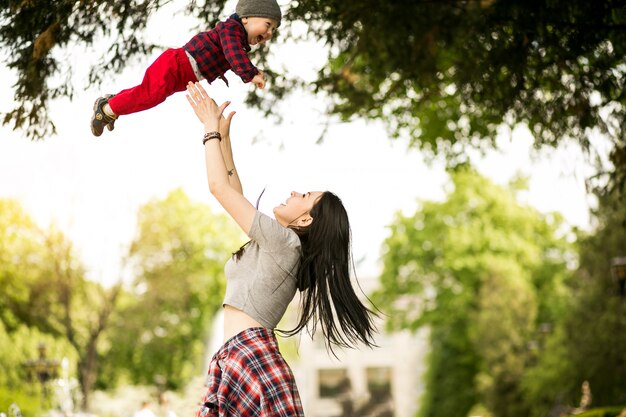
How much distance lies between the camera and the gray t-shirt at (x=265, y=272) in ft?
13.2

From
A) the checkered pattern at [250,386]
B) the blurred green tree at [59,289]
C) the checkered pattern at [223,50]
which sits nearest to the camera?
the checkered pattern at [250,386]

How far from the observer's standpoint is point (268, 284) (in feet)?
13.3

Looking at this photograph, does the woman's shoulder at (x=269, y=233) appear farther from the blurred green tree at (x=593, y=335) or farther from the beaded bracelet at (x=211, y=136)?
the blurred green tree at (x=593, y=335)

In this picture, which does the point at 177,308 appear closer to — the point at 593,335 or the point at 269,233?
the point at 593,335

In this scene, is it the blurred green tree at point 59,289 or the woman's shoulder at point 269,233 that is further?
the blurred green tree at point 59,289

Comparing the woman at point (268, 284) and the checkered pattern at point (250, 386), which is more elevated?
the woman at point (268, 284)

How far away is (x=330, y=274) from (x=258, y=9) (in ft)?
4.24

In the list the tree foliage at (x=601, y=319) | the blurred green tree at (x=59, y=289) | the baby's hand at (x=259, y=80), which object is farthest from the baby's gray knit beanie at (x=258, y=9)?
the blurred green tree at (x=59, y=289)

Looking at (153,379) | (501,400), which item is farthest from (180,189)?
(501,400)

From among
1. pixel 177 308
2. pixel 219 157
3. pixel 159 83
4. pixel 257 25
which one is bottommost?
pixel 219 157

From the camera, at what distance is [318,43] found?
7066 mm

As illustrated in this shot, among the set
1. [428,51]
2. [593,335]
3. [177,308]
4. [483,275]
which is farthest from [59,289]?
[428,51]

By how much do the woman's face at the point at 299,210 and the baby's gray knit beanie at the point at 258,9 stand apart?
87cm

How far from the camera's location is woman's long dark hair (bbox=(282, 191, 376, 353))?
165 inches
